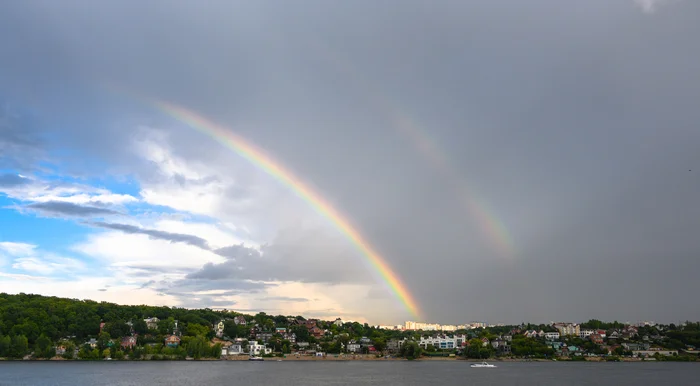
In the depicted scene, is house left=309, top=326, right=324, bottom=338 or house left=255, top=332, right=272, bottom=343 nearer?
house left=255, top=332, right=272, bottom=343

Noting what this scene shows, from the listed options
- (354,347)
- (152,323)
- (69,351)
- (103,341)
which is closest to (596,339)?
(354,347)

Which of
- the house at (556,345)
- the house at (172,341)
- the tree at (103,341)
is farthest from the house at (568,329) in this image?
the tree at (103,341)

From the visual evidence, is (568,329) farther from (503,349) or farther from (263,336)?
(263,336)

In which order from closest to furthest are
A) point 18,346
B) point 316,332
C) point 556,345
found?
point 18,346, point 556,345, point 316,332

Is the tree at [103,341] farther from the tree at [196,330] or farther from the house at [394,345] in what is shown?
the house at [394,345]

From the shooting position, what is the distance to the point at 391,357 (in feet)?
363

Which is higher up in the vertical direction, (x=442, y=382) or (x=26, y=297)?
(x=26, y=297)

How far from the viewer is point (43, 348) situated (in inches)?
3302

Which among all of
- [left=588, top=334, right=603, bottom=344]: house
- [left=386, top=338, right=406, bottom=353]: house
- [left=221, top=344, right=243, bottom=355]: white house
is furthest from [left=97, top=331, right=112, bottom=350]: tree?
[left=588, top=334, right=603, bottom=344]: house

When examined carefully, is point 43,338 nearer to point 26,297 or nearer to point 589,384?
point 26,297

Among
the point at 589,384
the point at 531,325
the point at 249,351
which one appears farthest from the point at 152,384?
the point at 531,325

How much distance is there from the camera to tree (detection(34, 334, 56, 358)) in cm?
8325

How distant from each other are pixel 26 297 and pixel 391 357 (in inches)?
3252

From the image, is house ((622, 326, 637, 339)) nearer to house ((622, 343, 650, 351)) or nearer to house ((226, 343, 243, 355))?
house ((622, 343, 650, 351))
